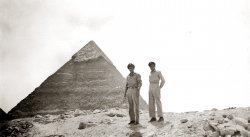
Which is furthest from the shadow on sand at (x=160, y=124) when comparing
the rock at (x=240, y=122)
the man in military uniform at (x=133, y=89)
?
the rock at (x=240, y=122)

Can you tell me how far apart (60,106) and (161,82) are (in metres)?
35.3

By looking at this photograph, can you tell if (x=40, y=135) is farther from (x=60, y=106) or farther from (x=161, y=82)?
(x=60, y=106)

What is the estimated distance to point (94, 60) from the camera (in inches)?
1881

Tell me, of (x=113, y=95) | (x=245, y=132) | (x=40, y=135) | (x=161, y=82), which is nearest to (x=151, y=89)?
(x=161, y=82)

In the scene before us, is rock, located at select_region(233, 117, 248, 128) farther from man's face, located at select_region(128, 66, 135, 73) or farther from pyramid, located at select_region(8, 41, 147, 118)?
pyramid, located at select_region(8, 41, 147, 118)

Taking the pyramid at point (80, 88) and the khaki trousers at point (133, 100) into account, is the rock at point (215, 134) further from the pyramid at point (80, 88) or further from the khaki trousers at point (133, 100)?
the pyramid at point (80, 88)

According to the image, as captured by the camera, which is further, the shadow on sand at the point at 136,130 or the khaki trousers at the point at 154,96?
the khaki trousers at the point at 154,96

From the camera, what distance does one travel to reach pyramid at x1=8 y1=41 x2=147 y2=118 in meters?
40.7

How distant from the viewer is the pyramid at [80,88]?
40.7 m

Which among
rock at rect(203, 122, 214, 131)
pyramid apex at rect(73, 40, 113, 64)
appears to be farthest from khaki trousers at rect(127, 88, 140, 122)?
pyramid apex at rect(73, 40, 113, 64)

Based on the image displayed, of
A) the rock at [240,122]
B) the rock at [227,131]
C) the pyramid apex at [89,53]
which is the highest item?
the pyramid apex at [89,53]

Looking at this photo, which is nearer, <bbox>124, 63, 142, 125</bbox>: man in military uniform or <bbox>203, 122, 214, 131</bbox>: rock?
<bbox>203, 122, 214, 131</bbox>: rock

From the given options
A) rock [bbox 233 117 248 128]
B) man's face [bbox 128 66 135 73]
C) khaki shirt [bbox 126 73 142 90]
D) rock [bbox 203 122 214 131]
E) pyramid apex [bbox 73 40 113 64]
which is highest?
pyramid apex [bbox 73 40 113 64]

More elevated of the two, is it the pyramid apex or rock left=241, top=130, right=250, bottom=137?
the pyramid apex
